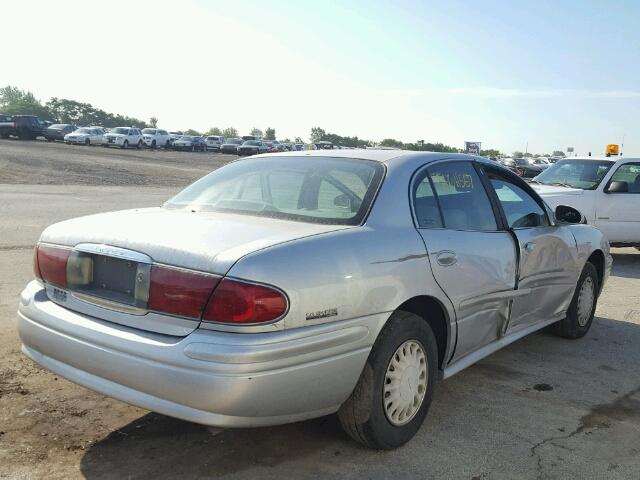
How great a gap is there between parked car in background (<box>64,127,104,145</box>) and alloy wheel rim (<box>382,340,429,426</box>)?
151 ft

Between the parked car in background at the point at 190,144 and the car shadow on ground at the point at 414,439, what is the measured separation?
5276 cm

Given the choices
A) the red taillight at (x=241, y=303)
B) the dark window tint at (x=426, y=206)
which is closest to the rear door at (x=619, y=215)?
the dark window tint at (x=426, y=206)

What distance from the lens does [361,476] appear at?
120 inches

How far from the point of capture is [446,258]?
360 cm

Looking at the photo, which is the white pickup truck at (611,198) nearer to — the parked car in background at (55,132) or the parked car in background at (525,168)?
the parked car in background at (525,168)

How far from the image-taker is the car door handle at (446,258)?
354cm

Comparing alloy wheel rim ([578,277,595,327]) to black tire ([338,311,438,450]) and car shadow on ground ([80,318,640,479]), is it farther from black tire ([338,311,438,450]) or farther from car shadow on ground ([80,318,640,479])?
black tire ([338,311,438,450])

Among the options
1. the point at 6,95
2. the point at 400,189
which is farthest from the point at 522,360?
the point at 6,95

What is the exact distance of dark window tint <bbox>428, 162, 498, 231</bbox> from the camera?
3906 millimetres

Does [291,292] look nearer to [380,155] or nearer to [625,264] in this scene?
[380,155]

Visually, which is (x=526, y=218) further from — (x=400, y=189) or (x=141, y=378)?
(x=141, y=378)

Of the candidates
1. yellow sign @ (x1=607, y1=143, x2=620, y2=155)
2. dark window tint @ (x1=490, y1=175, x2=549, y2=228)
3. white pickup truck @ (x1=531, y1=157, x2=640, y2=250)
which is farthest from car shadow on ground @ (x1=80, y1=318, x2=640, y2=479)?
yellow sign @ (x1=607, y1=143, x2=620, y2=155)

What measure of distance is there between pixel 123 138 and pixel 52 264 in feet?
150

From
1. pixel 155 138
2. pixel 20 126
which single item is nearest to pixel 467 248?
pixel 20 126
